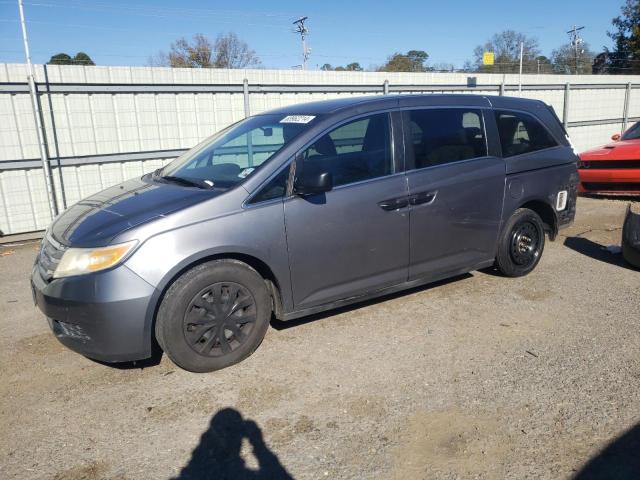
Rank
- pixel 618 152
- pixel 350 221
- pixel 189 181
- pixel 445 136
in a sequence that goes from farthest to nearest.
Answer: pixel 618 152 → pixel 445 136 → pixel 189 181 → pixel 350 221

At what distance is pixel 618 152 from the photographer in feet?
27.9

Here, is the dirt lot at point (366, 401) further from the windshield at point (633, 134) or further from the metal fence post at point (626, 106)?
the metal fence post at point (626, 106)

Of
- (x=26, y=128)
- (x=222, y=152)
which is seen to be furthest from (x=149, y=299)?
(x=26, y=128)

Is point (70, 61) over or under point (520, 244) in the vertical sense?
over

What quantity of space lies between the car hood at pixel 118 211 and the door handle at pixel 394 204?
124 cm

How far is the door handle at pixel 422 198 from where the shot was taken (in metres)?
4.11

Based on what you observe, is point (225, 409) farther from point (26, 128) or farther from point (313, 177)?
point (26, 128)

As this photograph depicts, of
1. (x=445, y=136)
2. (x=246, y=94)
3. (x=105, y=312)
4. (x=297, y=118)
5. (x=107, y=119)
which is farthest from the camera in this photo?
(x=246, y=94)

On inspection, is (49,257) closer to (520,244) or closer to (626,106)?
(520,244)

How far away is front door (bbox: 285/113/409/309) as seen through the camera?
12.1ft

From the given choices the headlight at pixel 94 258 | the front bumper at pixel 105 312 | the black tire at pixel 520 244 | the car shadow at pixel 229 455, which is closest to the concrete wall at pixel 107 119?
the front bumper at pixel 105 312

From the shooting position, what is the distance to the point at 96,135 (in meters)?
8.04

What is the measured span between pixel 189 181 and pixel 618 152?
24.8 feet

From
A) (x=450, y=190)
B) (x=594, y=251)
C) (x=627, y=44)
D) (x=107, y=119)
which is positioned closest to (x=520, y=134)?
(x=450, y=190)
